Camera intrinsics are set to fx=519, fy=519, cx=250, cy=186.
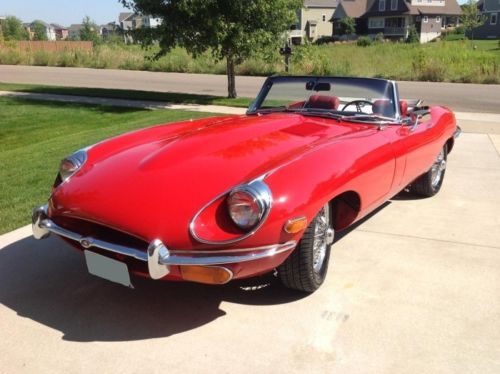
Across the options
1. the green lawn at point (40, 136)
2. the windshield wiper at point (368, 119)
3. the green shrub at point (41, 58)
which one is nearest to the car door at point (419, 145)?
the windshield wiper at point (368, 119)

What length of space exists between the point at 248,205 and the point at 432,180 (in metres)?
3.08

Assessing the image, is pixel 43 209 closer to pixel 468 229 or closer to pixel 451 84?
pixel 468 229

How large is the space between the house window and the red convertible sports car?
6610 cm

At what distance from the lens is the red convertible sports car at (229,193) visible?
2.67 meters

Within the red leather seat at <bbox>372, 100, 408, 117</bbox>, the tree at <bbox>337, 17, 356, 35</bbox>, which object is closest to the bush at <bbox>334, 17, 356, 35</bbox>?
the tree at <bbox>337, 17, 356, 35</bbox>

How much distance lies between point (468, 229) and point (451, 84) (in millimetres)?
16693

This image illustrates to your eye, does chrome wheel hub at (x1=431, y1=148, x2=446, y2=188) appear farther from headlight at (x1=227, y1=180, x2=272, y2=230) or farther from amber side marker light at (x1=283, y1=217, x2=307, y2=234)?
headlight at (x1=227, y1=180, x2=272, y2=230)

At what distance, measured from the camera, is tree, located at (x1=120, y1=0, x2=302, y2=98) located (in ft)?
39.9

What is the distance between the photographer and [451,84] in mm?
19469

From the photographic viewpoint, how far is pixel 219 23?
12.0 metres

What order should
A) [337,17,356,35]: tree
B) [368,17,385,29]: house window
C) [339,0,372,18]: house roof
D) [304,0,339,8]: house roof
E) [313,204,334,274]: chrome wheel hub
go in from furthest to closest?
1. [304,0,339,8]: house roof
2. [339,0,372,18]: house roof
3. [337,17,356,35]: tree
4. [368,17,385,29]: house window
5. [313,204,334,274]: chrome wheel hub

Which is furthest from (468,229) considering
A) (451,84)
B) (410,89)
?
(451,84)

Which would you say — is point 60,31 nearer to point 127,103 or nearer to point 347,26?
point 347,26

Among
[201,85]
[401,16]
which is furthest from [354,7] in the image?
[201,85]
